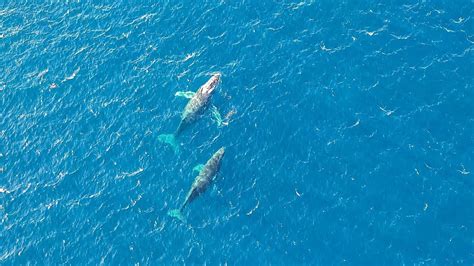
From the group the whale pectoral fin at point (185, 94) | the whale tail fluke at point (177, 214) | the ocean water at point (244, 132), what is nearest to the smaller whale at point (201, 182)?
the whale tail fluke at point (177, 214)

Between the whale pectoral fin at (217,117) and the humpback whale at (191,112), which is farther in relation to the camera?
the whale pectoral fin at (217,117)

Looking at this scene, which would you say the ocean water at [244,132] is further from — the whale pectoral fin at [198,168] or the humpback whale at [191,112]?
the whale pectoral fin at [198,168]

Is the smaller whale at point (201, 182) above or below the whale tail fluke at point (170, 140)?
below

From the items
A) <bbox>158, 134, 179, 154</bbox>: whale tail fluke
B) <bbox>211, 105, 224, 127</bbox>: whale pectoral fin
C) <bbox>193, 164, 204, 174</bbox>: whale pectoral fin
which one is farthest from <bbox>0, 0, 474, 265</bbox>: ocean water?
<bbox>193, 164, 204, 174</bbox>: whale pectoral fin

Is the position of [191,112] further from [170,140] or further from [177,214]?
[177,214]

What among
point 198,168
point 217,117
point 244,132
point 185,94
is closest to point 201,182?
point 198,168

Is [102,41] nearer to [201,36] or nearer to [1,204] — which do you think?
[201,36]
